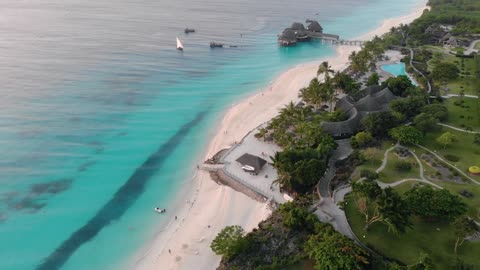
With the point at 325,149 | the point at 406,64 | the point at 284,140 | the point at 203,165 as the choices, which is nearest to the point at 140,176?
the point at 203,165

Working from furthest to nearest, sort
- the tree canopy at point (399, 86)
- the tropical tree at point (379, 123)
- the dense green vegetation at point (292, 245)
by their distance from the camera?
the tree canopy at point (399, 86), the tropical tree at point (379, 123), the dense green vegetation at point (292, 245)

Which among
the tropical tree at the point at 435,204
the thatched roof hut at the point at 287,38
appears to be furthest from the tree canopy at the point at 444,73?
the thatched roof hut at the point at 287,38

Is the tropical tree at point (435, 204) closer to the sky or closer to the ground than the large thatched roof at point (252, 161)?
closer to the ground

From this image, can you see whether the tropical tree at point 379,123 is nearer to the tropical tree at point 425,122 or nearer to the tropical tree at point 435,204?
the tropical tree at point 425,122

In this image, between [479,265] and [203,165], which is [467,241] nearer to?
[479,265]

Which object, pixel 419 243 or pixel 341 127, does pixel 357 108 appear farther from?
pixel 419 243

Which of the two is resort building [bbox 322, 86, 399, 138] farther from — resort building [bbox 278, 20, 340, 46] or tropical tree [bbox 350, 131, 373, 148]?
resort building [bbox 278, 20, 340, 46]

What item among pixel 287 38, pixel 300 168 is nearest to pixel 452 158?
pixel 300 168
